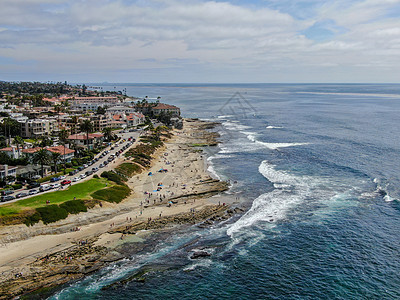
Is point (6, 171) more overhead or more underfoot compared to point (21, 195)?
more overhead

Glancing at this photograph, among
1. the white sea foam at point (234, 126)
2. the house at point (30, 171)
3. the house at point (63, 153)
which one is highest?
the white sea foam at point (234, 126)

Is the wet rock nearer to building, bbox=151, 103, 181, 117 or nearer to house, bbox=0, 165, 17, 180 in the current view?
house, bbox=0, 165, 17, 180

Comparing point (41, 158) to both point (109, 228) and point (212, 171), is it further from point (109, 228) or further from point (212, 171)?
point (212, 171)

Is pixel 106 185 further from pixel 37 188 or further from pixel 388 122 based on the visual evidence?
pixel 388 122

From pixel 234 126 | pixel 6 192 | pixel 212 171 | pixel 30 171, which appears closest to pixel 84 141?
pixel 30 171

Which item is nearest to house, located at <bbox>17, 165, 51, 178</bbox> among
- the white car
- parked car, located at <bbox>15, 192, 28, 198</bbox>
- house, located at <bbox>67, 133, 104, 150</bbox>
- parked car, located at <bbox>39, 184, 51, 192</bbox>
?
the white car

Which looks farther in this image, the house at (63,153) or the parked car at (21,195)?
the house at (63,153)

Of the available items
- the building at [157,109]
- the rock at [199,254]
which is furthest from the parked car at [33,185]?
the building at [157,109]

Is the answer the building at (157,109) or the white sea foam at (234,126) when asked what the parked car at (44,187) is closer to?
the white sea foam at (234,126)
